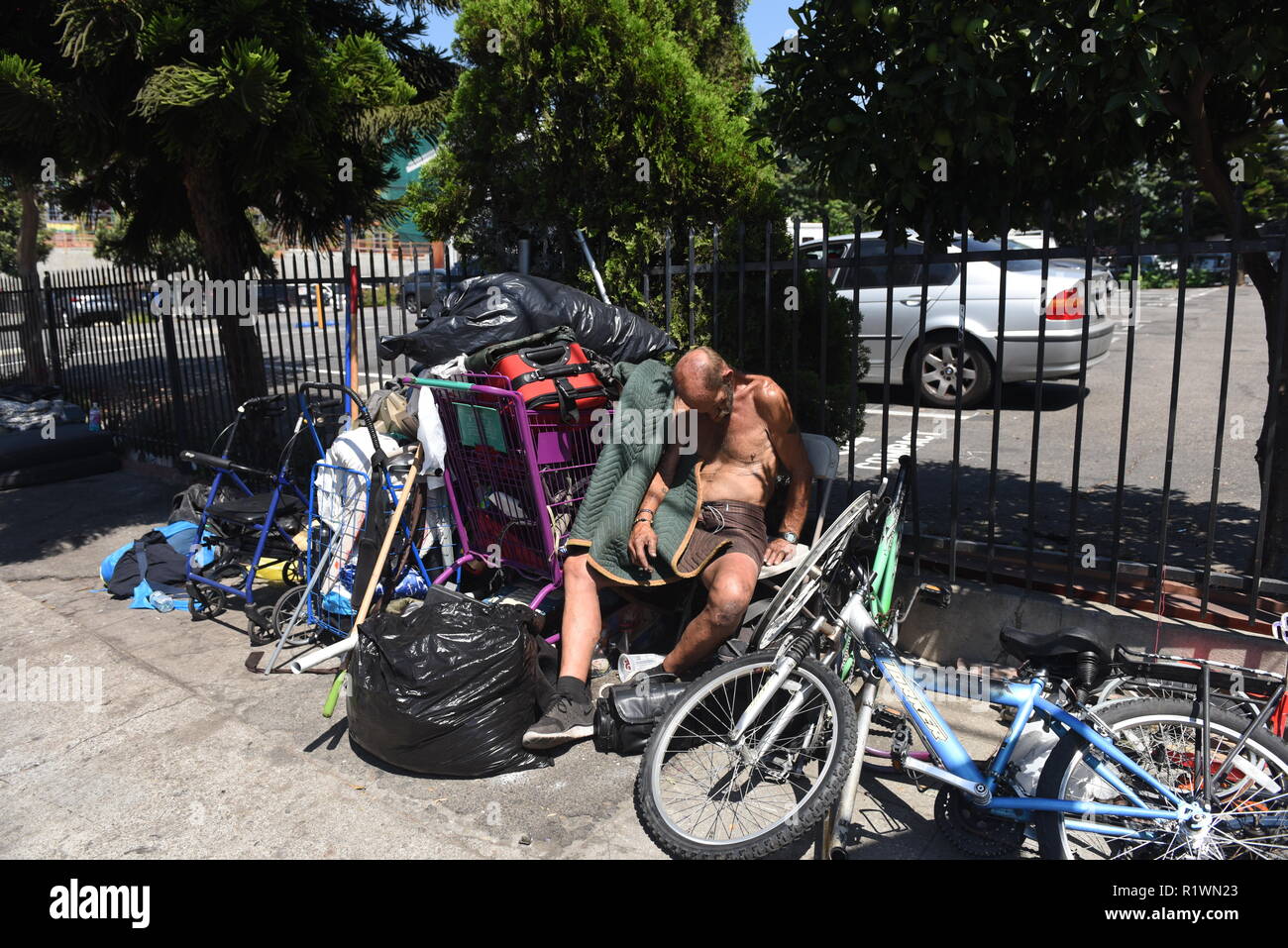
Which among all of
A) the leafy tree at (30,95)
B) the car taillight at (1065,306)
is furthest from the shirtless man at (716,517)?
the car taillight at (1065,306)

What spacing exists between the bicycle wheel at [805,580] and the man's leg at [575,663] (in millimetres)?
902

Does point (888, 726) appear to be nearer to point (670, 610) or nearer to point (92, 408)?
point (670, 610)

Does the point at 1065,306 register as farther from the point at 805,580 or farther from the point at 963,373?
the point at 805,580

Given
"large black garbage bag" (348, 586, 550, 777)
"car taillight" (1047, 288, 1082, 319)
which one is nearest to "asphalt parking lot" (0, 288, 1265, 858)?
"large black garbage bag" (348, 586, 550, 777)

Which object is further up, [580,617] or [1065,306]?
[1065,306]

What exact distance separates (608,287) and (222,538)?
2.81 metres

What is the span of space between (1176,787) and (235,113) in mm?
5892

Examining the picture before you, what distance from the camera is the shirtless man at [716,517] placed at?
3814mm

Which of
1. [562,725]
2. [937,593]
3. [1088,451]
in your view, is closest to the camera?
[937,593]

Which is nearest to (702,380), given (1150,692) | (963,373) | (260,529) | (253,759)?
(1150,692)

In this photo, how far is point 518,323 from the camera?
15.6ft

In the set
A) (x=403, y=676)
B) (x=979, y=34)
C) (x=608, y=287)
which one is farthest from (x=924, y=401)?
(x=403, y=676)

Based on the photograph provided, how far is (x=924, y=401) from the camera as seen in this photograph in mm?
10234

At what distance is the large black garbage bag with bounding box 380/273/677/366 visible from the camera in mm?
4734
